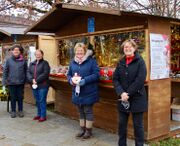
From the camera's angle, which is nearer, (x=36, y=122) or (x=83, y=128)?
(x=83, y=128)

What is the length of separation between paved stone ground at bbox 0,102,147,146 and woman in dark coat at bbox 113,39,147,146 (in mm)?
837

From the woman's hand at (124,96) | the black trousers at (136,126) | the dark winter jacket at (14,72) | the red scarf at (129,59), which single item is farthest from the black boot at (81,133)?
the dark winter jacket at (14,72)

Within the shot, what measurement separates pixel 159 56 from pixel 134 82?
3.62 feet

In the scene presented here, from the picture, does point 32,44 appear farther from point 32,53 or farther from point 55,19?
point 55,19

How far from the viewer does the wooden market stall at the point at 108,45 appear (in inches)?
216

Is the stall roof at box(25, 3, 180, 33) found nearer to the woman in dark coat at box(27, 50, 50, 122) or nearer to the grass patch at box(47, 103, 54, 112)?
the woman in dark coat at box(27, 50, 50, 122)

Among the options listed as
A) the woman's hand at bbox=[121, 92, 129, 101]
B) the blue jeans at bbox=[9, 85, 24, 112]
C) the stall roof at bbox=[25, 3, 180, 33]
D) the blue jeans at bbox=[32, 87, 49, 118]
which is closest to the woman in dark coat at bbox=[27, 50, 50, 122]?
the blue jeans at bbox=[32, 87, 49, 118]

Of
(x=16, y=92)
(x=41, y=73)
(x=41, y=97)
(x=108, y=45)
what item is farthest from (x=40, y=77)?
(x=108, y=45)

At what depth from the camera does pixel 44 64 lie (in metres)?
7.07

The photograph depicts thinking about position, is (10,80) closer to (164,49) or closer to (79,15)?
(79,15)

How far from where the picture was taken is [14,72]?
741 centimetres

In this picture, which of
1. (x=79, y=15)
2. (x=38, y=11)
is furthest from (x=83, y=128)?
(x=38, y=11)

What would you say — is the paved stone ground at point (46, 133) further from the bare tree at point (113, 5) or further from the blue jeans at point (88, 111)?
the bare tree at point (113, 5)

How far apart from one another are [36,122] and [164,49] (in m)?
3.28
